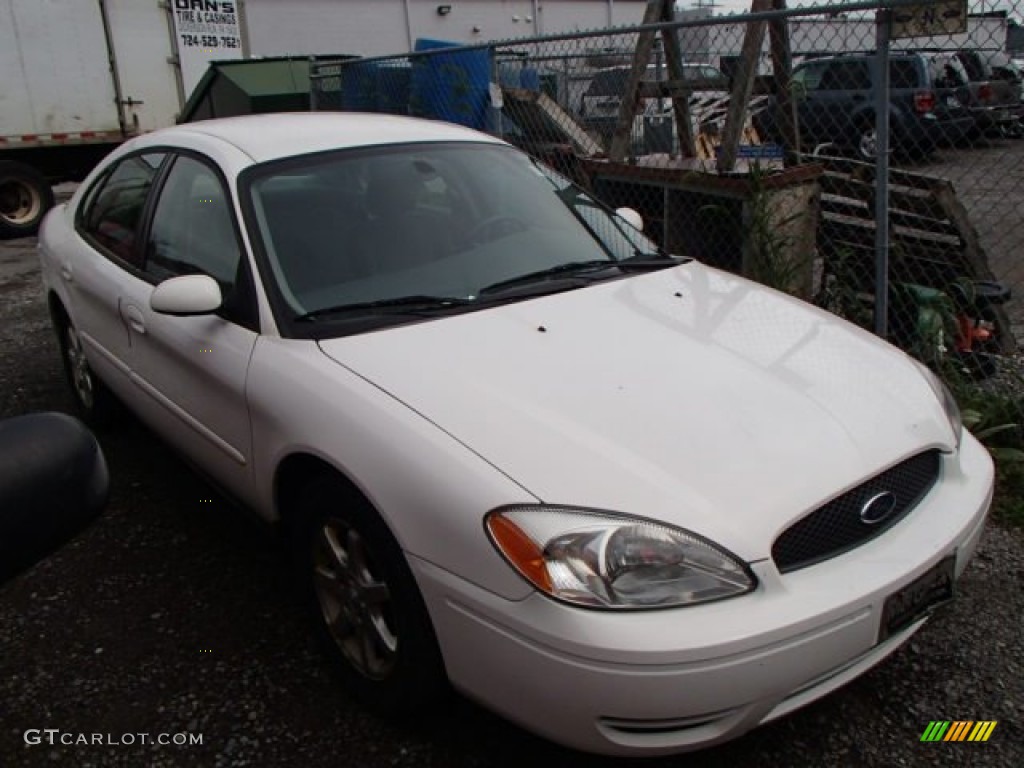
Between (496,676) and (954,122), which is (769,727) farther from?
(954,122)

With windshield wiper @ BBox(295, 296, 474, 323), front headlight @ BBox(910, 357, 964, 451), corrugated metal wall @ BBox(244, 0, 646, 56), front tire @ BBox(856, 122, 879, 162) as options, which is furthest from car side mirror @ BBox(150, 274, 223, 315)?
corrugated metal wall @ BBox(244, 0, 646, 56)

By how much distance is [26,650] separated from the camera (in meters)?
2.76

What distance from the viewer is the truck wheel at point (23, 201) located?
1026 centimetres

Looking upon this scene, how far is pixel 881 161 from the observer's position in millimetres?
3855

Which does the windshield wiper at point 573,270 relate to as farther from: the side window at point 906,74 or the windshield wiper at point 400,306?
the side window at point 906,74

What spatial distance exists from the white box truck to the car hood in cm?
960

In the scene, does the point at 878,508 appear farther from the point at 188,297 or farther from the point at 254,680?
the point at 188,297

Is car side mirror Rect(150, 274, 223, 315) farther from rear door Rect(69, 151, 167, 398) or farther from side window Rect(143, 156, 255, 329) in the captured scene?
rear door Rect(69, 151, 167, 398)

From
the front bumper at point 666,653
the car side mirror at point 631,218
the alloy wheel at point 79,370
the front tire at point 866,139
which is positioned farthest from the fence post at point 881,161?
the front tire at point 866,139

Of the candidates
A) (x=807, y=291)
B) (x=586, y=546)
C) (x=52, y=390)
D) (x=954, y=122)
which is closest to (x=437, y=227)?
(x=586, y=546)

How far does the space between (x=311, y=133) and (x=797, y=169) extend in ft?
8.79

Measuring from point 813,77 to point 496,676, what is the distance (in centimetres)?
1131
